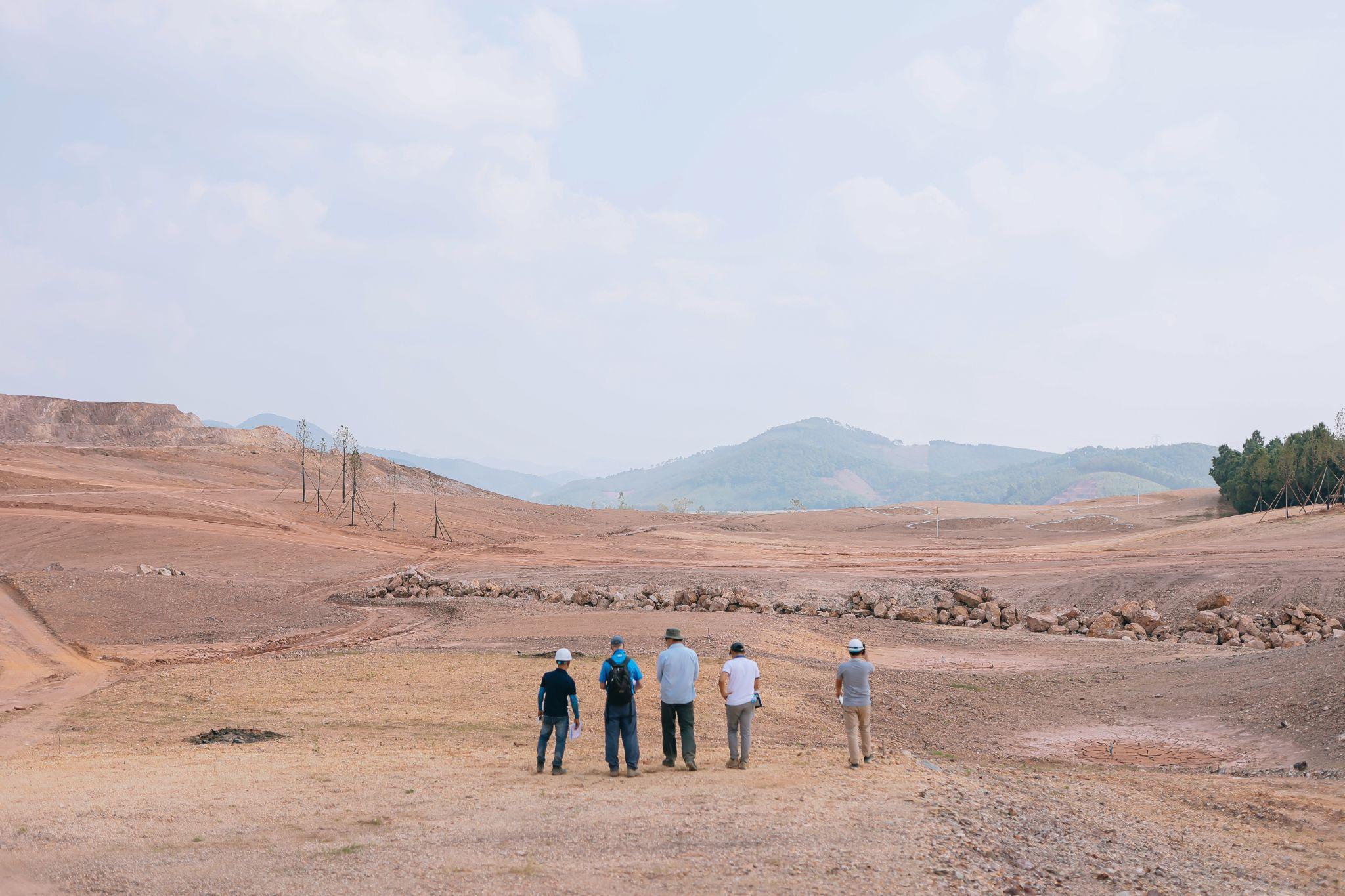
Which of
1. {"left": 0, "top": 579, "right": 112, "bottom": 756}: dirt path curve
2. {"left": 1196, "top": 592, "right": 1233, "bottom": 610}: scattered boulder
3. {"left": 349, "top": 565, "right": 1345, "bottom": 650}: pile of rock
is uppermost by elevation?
{"left": 1196, "top": 592, "right": 1233, "bottom": 610}: scattered boulder

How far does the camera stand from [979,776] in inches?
486

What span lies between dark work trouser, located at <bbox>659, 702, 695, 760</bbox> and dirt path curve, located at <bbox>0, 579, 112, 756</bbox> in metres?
10.0

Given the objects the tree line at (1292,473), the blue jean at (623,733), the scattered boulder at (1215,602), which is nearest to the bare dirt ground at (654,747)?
the blue jean at (623,733)

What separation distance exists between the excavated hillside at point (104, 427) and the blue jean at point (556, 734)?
94156mm

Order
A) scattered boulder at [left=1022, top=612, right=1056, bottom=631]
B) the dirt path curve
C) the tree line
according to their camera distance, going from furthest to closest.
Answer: the tree line → scattered boulder at [left=1022, top=612, right=1056, bottom=631] → the dirt path curve

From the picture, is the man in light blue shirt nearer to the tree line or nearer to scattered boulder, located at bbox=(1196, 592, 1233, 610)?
scattered boulder, located at bbox=(1196, 592, 1233, 610)

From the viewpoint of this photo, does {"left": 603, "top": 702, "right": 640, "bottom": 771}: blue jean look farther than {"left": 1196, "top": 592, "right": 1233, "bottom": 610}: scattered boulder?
No

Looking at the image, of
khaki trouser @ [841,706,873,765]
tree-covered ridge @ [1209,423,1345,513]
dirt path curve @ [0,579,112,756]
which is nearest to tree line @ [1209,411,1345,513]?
tree-covered ridge @ [1209,423,1345,513]

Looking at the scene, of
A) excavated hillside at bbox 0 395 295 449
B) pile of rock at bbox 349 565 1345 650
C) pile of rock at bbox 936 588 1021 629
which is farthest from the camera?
excavated hillside at bbox 0 395 295 449

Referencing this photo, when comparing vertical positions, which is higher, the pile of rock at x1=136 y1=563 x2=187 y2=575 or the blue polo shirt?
the blue polo shirt

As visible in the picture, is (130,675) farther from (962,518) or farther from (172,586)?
(962,518)

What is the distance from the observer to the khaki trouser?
12.2 meters

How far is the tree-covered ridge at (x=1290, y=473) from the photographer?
2152 inches

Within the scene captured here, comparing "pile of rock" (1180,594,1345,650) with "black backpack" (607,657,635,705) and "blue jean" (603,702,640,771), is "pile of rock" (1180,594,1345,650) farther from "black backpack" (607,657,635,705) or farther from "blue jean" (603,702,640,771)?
"black backpack" (607,657,635,705)
